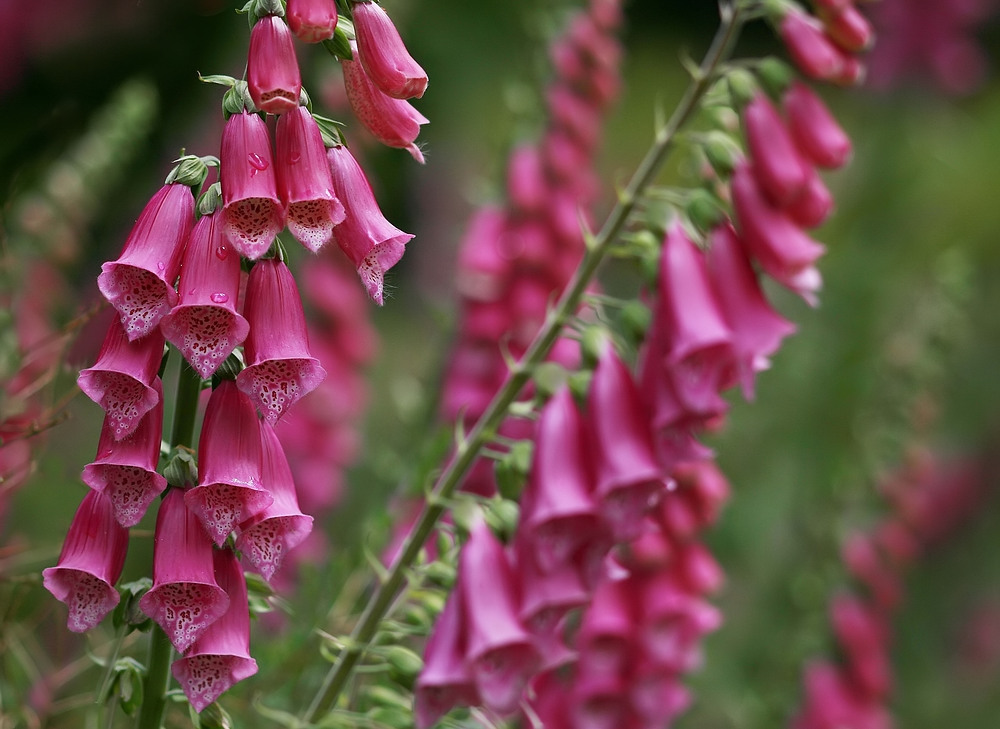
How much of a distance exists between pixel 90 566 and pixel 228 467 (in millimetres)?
77

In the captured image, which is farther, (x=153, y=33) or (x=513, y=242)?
(x=153, y=33)

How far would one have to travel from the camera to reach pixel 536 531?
71 cm

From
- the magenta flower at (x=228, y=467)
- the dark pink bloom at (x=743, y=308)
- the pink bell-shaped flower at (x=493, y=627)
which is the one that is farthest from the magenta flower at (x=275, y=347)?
the dark pink bloom at (x=743, y=308)

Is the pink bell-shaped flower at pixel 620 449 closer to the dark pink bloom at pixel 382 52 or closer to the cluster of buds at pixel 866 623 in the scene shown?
the dark pink bloom at pixel 382 52

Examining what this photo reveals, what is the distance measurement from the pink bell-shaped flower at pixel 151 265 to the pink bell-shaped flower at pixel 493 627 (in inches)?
11.5

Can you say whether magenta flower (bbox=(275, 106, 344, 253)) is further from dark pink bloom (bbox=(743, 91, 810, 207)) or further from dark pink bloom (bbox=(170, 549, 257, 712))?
dark pink bloom (bbox=(743, 91, 810, 207))

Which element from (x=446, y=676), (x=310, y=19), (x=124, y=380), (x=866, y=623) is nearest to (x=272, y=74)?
(x=310, y=19)

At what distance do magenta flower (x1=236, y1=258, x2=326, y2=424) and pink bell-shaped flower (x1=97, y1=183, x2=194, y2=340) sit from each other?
0.13 feet

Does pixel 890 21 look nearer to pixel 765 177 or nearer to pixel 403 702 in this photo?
pixel 765 177

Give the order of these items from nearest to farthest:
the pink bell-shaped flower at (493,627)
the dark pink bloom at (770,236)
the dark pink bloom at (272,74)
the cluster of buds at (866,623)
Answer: the dark pink bloom at (272,74) → the pink bell-shaped flower at (493,627) → the dark pink bloom at (770,236) → the cluster of buds at (866,623)

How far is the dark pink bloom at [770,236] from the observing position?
78 centimetres

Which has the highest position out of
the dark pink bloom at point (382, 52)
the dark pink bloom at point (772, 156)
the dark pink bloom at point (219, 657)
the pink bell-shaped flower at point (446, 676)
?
the dark pink bloom at point (382, 52)

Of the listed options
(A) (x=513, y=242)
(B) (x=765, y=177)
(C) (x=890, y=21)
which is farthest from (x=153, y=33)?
(C) (x=890, y=21)

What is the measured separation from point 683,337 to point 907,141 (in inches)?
64.6
